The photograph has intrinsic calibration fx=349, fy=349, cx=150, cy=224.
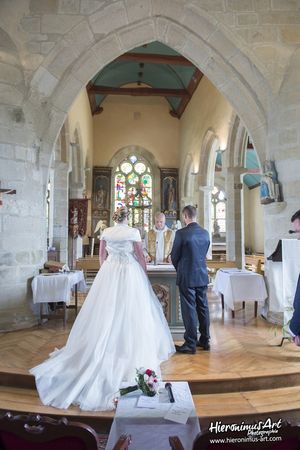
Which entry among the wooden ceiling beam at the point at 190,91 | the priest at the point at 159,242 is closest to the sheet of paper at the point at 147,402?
the priest at the point at 159,242

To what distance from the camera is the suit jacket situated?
3.83m

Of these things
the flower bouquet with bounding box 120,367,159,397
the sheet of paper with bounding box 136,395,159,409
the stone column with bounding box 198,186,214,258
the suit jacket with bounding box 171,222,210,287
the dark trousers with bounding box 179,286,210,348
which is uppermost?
the stone column with bounding box 198,186,214,258

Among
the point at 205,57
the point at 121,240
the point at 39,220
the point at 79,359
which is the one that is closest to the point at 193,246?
the point at 121,240

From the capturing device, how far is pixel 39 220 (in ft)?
17.6

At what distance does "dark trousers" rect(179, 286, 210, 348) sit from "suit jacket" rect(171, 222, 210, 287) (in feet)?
0.32

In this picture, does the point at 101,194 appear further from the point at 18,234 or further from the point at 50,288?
the point at 50,288

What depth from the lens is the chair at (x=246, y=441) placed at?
120 cm

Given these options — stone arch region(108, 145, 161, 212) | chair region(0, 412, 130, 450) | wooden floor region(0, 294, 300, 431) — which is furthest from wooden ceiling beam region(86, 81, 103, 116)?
chair region(0, 412, 130, 450)

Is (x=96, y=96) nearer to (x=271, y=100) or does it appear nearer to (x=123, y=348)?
(x=271, y=100)

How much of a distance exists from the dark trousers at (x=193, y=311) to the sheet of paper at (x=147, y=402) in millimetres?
1294

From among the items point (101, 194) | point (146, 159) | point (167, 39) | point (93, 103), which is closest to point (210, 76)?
point (167, 39)

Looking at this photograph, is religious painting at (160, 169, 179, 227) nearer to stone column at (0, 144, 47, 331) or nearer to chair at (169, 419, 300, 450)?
stone column at (0, 144, 47, 331)

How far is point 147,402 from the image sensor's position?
2.55 metres

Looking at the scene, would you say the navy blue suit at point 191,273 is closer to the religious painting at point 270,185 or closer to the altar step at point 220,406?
the altar step at point 220,406
